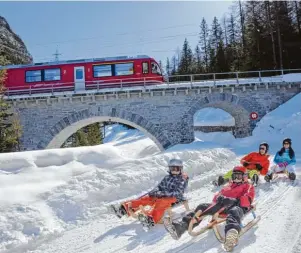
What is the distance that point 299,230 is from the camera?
512cm

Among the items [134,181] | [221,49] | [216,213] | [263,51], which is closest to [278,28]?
[263,51]

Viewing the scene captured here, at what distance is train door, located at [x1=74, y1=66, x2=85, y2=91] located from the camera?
22.6 meters

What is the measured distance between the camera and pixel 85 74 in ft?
74.6

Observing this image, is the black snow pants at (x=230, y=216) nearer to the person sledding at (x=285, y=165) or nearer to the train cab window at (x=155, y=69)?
the person sledding at (x=285, y=165)

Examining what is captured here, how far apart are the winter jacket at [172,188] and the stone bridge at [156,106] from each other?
16.2 metres

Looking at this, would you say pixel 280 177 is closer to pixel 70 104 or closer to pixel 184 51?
pixel 70 104

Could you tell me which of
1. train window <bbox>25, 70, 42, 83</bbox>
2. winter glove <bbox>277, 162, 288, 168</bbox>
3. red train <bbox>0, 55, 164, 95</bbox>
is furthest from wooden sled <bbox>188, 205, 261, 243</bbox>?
train window <bbox>25, 70, 42, 83</bbox>

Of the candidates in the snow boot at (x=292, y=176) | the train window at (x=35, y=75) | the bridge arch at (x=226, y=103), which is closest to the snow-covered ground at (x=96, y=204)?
the snow boot at (x=292, y=176)

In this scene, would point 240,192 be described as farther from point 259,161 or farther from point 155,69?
point 155,69

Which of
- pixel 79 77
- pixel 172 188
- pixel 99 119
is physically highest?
pixel 79 77

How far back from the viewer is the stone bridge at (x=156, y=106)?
22.5 m

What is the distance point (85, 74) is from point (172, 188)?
1788 centimetres

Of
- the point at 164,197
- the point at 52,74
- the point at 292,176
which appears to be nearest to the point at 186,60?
the point at 52,74

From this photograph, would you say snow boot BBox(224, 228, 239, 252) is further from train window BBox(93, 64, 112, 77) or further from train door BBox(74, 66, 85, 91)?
train door BBox(74, 66, 85, 91)
